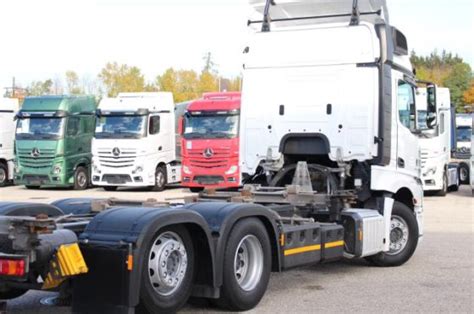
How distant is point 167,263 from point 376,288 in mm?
3219

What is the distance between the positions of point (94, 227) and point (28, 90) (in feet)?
250

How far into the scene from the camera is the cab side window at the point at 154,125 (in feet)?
79.5

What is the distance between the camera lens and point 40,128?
25.2 metres

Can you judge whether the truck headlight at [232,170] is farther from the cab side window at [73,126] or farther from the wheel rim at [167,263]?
the wheel rim at [167,263]

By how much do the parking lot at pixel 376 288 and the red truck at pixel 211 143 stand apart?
35.4ft

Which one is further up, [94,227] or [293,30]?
[293,30]

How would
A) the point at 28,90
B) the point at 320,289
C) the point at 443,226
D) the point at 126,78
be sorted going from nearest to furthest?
the point at 320,289 → the point at 443,226 → the point at 126,78 → the point at 28,90

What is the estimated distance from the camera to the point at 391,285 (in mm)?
8539

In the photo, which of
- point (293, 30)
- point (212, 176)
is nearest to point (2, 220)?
point (293, 30)

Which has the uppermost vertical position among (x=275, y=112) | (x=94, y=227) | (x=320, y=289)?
(x=275, y=112)

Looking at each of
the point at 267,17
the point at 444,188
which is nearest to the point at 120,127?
the point at 444,188

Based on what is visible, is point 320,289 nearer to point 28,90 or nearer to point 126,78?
point 126,78

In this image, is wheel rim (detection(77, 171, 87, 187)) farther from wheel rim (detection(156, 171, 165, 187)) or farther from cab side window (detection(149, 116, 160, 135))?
cab side window (detection(149, 116, 160, 135))

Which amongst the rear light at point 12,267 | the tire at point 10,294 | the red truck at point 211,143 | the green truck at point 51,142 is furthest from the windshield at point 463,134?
the rear light at point 12,267
